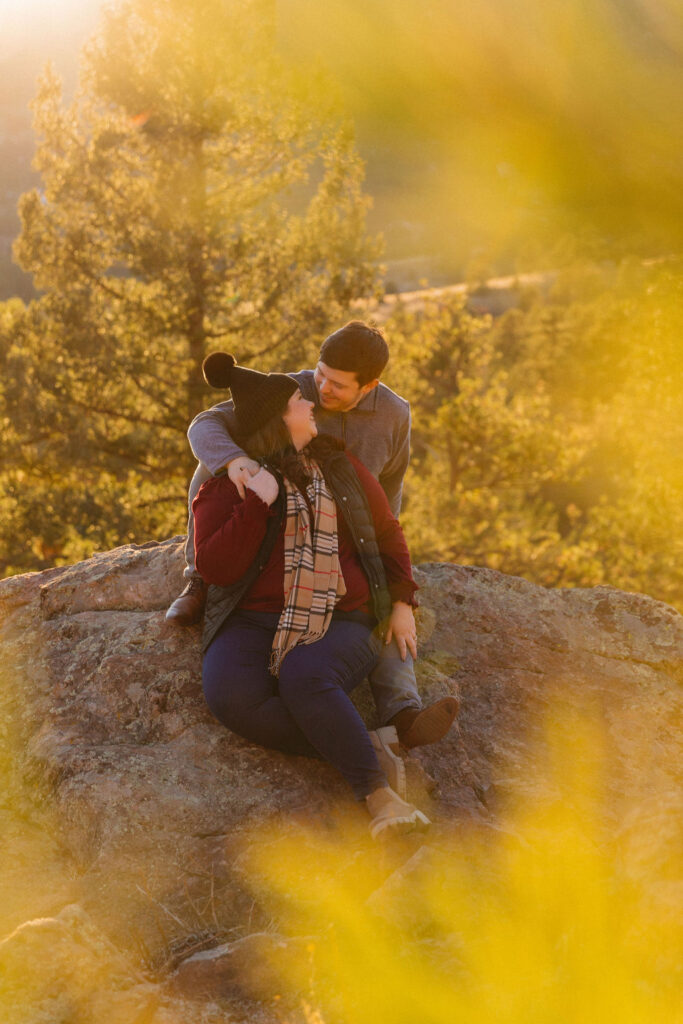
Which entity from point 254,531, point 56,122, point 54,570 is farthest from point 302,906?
point 56,122

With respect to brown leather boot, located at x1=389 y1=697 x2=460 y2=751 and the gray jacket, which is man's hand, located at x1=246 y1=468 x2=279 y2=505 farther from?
brown leather boot, located at x1=389 y1=697 x2=460 y2=751

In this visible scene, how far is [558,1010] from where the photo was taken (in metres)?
1.94

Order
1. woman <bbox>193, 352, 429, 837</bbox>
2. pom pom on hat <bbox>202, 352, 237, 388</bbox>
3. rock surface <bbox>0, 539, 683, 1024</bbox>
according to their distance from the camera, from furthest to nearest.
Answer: pom pom on hat <bbox>202, 352, 237, 388</bbox> → woman <bbox>193, 352, 429, 837</bbox> → rock surface <bbox>0, 539, 683, 1024</bbox>

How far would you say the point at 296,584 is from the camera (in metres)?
3.11

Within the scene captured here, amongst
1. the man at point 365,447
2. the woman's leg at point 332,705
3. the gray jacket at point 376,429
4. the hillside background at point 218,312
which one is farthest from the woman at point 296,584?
the hillside background at point 218,312

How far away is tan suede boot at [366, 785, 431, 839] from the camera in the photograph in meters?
2.60

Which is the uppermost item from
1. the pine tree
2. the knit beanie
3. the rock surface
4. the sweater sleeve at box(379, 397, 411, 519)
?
the pine tree

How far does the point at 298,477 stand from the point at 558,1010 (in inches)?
82.8

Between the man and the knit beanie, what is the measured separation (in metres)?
0.17

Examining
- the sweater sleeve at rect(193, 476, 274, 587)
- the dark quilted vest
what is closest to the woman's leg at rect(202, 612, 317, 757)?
the dark quilted vest

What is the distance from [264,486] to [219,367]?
0.58 meters

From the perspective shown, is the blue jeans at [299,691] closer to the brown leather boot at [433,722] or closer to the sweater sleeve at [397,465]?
the brown leather boot at [433,722]

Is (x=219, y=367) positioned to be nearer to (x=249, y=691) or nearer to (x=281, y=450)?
(x=281, y=450)

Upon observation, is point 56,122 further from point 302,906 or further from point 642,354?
point 642,354
